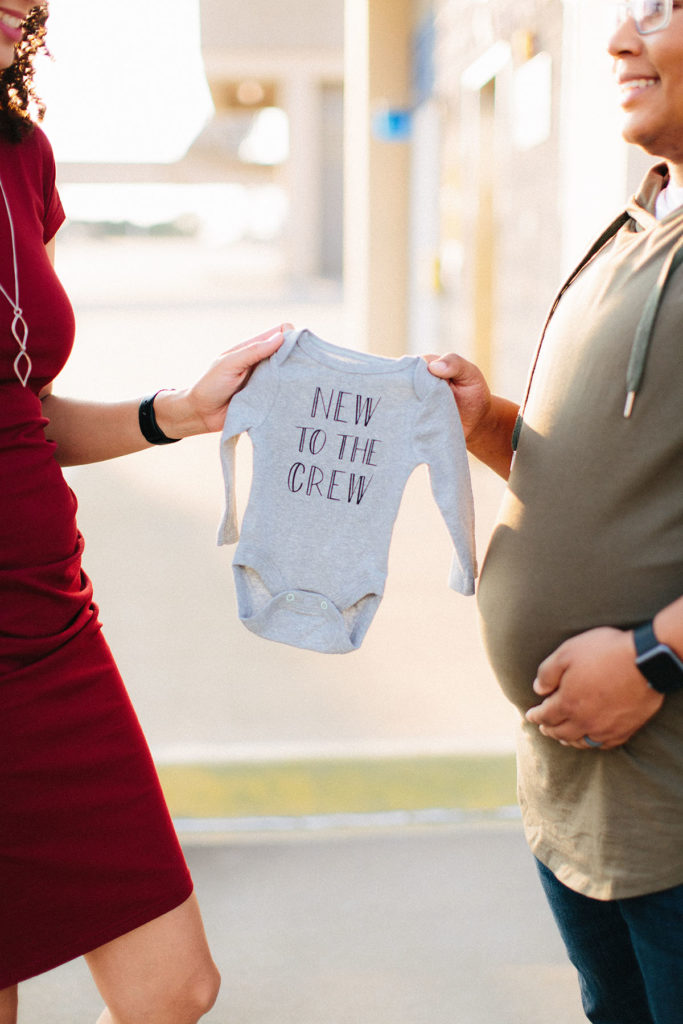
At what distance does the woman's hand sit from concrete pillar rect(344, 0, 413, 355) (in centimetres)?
966

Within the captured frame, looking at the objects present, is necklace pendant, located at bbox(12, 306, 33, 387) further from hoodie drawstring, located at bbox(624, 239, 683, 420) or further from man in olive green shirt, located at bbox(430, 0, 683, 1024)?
hoodie drawstring, located at bbox(624, 239, 683, 420)

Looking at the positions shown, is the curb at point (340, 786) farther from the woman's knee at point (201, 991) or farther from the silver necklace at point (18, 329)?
the silver necklace at point (18, 329)

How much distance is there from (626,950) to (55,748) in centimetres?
92

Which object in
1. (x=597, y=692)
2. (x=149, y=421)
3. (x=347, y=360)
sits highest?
(x=347, y=360)

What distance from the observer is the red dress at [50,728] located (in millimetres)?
1566

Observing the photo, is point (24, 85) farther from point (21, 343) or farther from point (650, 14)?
point (650, 14)

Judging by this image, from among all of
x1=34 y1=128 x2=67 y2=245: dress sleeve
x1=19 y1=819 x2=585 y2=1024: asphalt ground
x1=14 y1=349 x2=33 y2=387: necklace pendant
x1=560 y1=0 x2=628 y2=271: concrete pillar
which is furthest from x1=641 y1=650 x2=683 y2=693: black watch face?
x1=560 y1=0 x2=628 y2=271: concrete pillar

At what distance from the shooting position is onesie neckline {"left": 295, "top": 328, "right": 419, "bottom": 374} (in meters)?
1.85

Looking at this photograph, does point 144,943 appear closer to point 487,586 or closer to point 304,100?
point 487,586

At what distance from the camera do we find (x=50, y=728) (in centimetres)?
159

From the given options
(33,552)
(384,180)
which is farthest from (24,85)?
(384,180)

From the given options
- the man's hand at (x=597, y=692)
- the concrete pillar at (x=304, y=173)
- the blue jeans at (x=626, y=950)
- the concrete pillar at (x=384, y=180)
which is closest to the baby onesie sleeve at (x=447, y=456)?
the man's hand at (x=597, y=692)

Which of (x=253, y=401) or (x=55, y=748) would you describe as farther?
(x=253, y=401)

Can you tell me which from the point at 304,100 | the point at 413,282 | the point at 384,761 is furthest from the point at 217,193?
the point at 384,761
